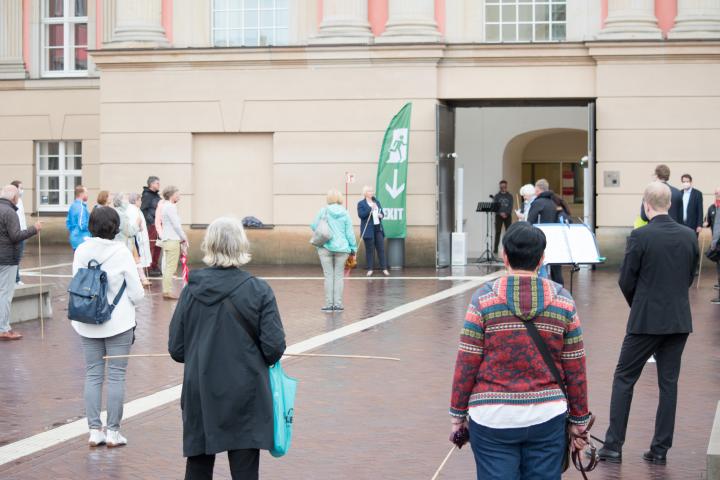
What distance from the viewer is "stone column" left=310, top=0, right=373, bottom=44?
23.6 m

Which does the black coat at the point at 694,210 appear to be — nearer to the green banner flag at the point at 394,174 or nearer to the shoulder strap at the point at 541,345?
the green banner flag at the point at 394,174

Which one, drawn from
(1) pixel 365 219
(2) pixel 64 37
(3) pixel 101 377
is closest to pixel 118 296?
(3) pixel 101 377

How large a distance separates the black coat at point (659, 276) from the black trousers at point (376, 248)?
14784mm

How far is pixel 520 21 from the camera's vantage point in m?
23.9

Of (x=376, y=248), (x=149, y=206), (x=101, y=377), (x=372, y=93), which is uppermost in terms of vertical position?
(x=372, y=93)

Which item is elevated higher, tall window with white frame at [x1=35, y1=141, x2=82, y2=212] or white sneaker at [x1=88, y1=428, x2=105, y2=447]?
tall window with white frame at [x1=35, y1=141, x2=82, y2=212]

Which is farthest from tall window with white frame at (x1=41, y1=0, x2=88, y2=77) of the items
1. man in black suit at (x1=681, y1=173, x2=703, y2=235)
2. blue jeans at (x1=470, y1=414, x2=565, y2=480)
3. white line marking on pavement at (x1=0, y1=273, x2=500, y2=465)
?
blue jeans at (x1=470, y1=414, x2=565, y2=480)

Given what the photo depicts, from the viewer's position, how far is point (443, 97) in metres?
23.6

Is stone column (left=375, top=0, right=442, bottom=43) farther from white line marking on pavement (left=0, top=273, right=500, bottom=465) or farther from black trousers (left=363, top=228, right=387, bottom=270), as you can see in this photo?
white line marking on pavement (left=0, top=273, right=500, bottom=465)

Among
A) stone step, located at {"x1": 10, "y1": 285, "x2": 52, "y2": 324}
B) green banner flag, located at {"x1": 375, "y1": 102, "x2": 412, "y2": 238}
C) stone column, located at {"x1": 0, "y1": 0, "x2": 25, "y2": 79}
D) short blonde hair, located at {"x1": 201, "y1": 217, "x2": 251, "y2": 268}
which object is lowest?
stone step, located at {"x1": 10, "y1": 285, "x2": 52, "y2": 324}

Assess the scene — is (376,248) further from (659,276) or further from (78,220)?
(659,276)

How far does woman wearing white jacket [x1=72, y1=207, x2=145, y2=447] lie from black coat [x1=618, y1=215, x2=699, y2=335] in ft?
10.8

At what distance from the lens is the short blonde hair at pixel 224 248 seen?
566 cm

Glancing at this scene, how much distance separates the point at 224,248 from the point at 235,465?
1023mm
